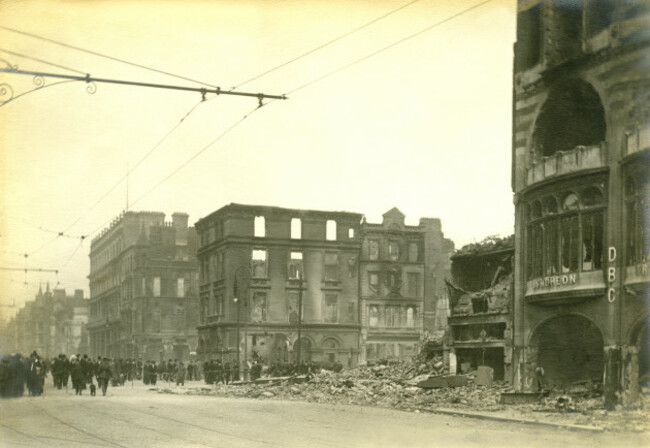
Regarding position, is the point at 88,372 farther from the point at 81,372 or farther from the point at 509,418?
the point at 509,418

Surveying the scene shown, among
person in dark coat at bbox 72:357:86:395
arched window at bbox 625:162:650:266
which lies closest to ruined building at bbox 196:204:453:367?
person in dark coat at bbox 72:357:86:395

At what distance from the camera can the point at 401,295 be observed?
72.5 m

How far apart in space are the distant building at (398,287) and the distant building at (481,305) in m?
31.6

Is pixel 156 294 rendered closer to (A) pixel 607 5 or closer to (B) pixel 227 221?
(B) pixel 227 221

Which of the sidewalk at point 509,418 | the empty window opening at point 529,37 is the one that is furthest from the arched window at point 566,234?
the sidewalk at point 509,418

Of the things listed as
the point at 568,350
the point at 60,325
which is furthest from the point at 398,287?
the point at 60,325

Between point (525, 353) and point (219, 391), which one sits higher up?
point (525, 353)

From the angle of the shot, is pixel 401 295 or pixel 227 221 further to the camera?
pixel 401 295

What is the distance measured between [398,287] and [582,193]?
4566 cm

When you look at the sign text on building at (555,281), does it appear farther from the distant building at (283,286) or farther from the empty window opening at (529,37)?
the distant building at (283,286)

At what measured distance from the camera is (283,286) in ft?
220

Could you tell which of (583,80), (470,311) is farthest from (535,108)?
(470,311)

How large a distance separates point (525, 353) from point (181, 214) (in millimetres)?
59946

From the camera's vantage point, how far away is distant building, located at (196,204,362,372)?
215 ft
